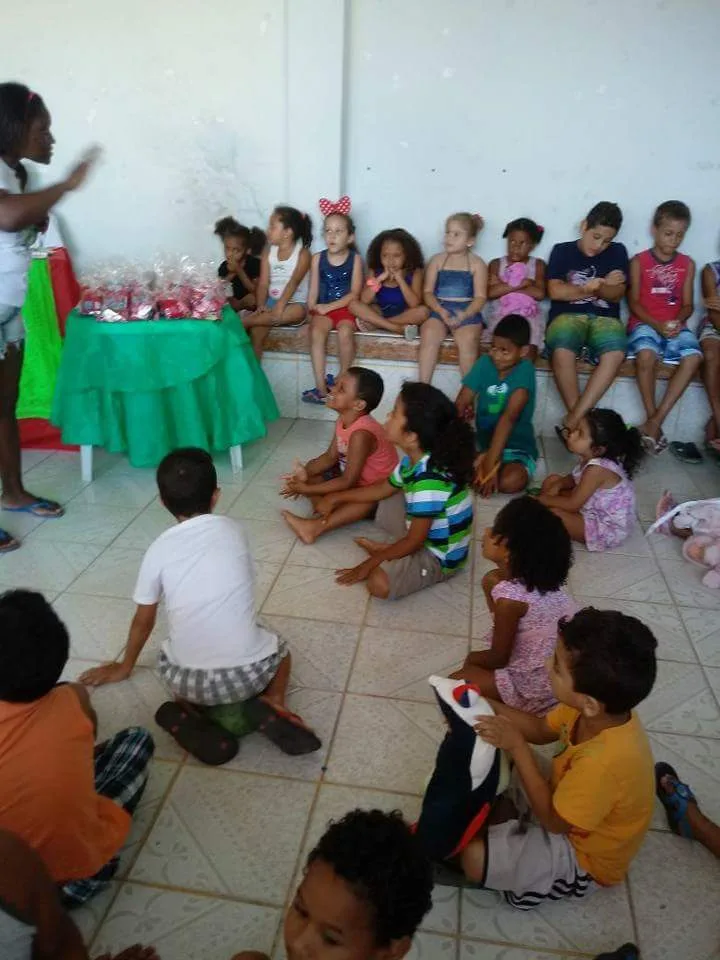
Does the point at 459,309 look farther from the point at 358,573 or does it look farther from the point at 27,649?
the point at 27,649

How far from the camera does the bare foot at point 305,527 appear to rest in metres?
2.82

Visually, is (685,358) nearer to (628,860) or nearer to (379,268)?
(379,268)

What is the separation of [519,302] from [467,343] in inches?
15.8

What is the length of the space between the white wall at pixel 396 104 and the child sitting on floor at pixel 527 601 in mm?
2820

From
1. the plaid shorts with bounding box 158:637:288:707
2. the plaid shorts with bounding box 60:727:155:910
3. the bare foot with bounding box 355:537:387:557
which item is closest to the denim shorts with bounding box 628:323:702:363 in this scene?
the bare foot with bounding box 355:537:387:557

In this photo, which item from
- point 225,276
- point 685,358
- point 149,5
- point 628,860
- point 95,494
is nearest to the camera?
point 628,860

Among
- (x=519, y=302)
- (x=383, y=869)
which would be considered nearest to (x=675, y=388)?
(x=519, y=302)

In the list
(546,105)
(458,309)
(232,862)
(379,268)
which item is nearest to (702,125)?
(546,105)

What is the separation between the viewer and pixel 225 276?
4.23m

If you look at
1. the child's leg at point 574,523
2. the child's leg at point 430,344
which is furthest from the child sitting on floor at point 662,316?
the child's leg at point 574,523

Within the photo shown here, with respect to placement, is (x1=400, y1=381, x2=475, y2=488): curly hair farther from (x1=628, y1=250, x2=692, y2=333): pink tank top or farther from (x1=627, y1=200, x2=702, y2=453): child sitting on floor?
(x1=628, y1=250, x2=692, y2=333): pink tank top

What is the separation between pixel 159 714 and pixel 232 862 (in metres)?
0.43

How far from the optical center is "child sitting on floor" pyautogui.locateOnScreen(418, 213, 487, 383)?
12.7 ft

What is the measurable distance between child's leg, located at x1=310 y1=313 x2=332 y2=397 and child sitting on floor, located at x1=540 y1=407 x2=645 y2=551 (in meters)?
1.51
